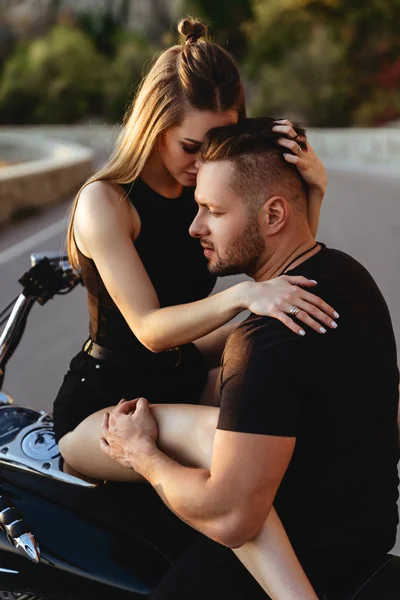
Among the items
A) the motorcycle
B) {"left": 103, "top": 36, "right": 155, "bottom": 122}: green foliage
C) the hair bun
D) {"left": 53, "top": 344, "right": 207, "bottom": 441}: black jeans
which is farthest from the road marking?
{"left": 103, "top": 36, "right": 155, "bottom": 122}: green foliage

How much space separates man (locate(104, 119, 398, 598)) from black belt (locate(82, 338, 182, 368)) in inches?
15.5

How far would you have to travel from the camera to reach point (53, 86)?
46.8 meters

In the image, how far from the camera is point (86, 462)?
2078 mm

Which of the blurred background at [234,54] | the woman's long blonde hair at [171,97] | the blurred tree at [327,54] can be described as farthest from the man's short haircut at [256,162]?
the blurred tree at [327,54]

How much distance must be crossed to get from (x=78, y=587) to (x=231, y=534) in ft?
1.52

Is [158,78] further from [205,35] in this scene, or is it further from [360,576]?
[360,576]

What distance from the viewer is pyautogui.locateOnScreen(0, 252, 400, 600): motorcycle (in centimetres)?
184

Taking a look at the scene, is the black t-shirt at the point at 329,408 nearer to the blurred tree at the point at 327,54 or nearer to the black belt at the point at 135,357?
the black belt at the point at 135,357

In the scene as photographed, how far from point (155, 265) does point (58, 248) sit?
7775 mm

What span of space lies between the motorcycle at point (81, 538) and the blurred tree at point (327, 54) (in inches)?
1435

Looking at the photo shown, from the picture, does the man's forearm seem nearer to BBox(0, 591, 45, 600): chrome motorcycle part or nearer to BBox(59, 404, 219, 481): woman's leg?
BBox(59, 404, 219, 481): woman's leg

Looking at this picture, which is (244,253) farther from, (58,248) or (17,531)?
(58,248)

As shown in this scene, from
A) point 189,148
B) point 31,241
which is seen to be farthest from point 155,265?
point 31,241

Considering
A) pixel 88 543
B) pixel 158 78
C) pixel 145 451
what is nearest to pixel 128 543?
pixel 88 543
